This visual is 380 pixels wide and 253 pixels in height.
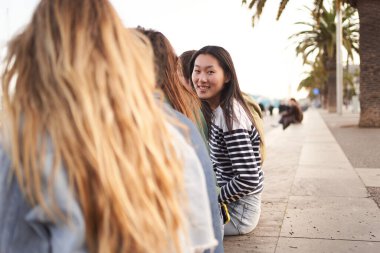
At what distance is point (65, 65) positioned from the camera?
4.20 ft

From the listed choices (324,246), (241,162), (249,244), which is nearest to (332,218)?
(324,246)

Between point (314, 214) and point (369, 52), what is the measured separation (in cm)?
1349

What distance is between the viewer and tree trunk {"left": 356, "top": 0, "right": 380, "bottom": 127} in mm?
16672

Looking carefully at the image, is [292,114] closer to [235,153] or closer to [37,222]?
[235,153]

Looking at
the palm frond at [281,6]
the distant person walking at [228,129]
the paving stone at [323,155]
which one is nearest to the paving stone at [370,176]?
the paving stone at [323,155]

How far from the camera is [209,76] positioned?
3447 millimetres

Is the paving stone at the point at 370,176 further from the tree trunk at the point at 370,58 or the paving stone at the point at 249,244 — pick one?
the tree trunk at the point at 370,58

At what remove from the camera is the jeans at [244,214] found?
12.3 ft

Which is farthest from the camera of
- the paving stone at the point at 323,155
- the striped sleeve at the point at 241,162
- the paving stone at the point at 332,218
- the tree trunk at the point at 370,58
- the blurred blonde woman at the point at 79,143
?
the tree trunk at the point at 370,58

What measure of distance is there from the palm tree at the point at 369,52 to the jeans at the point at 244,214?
44.4ft

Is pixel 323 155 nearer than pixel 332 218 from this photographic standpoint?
No

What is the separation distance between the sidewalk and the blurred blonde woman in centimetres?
253

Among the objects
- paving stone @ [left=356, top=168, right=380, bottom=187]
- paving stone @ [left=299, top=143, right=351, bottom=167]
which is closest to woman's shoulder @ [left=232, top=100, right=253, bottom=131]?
paving stone @ [left=356, top=168, right=380, bottom=187]

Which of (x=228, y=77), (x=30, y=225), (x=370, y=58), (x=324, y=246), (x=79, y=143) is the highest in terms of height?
(x=79, y=143)
